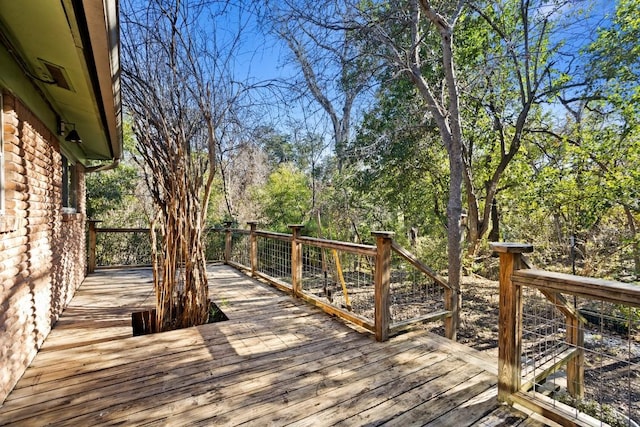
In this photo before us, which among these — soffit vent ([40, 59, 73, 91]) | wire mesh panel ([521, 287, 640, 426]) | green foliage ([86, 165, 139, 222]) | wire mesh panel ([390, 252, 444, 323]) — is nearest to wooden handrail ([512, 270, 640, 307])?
wire mesh panel ([521, 287, 640, 426])

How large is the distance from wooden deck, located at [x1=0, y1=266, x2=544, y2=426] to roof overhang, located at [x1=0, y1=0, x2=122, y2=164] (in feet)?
7.35

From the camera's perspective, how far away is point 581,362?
3012 millimetres

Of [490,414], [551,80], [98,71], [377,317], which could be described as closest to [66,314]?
[98,71]

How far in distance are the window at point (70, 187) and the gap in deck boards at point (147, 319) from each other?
225 cm

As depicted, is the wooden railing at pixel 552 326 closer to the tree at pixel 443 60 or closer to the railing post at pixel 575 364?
the railing post at pixel 575 364

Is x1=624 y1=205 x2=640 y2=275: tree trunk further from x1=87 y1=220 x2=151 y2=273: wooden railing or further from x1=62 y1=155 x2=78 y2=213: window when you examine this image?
x1=87 y1=220 x2=151 y2=273: wooden railing

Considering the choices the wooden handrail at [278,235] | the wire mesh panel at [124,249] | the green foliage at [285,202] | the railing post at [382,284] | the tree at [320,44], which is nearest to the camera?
the railing post at [382,284]

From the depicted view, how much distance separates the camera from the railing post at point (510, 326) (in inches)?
80.8

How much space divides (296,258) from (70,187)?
4129 millimetres

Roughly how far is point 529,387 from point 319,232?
8.98 m

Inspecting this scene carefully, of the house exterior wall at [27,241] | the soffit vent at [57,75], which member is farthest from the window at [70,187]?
the soffit vent at [57,75]

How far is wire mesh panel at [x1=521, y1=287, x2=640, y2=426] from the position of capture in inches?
81.0

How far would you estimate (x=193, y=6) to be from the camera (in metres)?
3.15

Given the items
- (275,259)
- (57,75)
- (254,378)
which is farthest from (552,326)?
(275,259)
